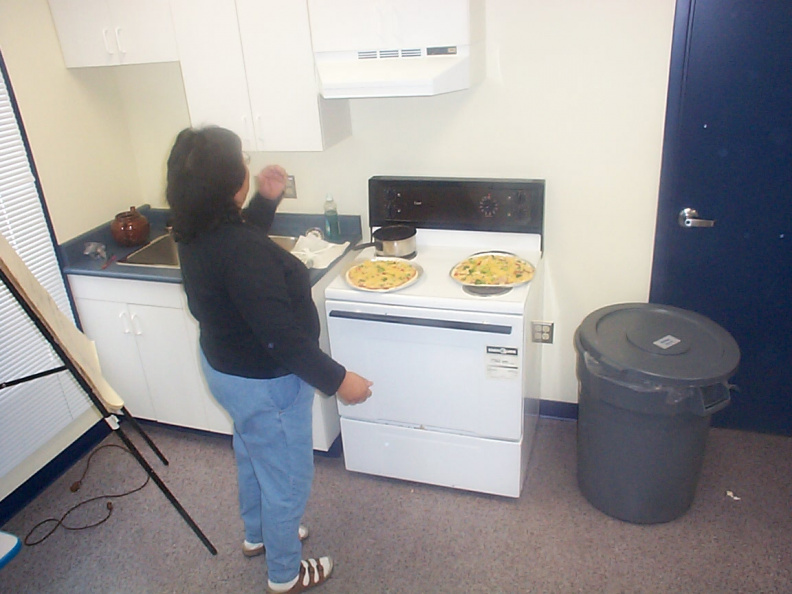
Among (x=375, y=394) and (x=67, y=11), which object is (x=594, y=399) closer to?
(x=375, y=394)

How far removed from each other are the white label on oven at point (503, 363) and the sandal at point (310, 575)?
34.8 inches

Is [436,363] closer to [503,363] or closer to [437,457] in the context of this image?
[503,363]

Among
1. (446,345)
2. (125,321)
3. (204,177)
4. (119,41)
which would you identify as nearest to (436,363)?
(446,345)

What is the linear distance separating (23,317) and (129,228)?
1.88ft

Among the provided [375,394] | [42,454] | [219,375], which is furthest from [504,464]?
[42,454]

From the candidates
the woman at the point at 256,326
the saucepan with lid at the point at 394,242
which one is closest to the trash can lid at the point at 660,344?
the saucepan with lid at the point at 394,242

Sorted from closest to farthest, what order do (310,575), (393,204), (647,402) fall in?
(647,402) → (310,575) → (393,204)

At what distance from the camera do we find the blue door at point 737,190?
7.22ft

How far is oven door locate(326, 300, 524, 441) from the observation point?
7.32 feet

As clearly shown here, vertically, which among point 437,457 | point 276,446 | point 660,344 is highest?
point 660,344

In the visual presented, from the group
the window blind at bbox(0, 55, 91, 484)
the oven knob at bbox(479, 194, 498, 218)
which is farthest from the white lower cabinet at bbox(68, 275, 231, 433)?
the oven knob at bbox(479, 194, 498, 218)

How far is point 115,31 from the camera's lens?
249cm

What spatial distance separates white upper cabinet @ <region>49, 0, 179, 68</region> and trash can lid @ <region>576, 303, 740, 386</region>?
1.90 m

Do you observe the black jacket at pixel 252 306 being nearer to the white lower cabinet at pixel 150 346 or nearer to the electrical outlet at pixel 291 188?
the white lower cabinet at pixel 150 346
